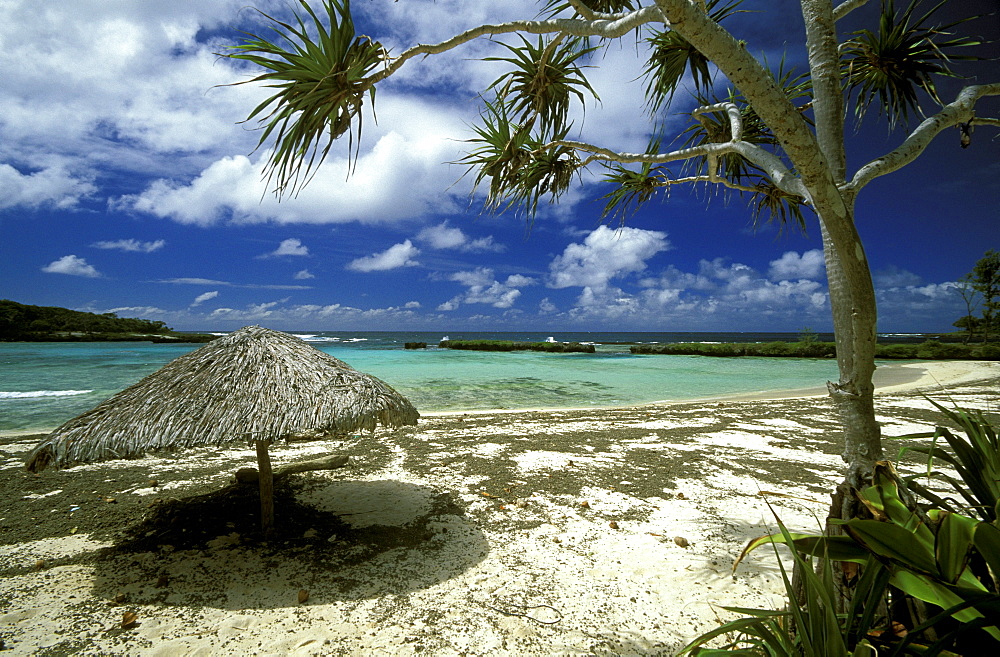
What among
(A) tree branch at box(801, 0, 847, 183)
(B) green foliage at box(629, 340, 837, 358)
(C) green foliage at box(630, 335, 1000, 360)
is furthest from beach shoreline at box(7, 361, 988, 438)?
(B) green foliage at box(629, 340, 837, 358)

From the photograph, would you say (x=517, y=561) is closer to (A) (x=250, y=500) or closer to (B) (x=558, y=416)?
(A) (x=250, y=500)

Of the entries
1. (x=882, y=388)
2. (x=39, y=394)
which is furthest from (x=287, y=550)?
(x=882, y=388)

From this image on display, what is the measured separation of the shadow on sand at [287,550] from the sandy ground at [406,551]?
15mm

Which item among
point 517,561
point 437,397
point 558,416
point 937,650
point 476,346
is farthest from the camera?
point 476,346

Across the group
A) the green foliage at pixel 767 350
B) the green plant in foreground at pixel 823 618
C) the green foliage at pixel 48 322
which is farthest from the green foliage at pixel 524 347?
the green foliage at pixel 48 322

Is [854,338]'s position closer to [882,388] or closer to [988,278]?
[882,388]

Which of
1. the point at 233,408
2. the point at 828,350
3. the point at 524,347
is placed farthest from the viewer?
the point at 524,347

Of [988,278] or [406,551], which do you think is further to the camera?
[988,278]

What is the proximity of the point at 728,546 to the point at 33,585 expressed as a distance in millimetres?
4526

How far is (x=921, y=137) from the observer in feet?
7.79

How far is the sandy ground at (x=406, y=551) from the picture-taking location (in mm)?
2277

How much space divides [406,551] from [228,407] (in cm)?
161

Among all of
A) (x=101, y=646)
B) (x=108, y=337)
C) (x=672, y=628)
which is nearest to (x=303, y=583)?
(x=101, y=646)

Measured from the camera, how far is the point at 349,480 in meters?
4.58
